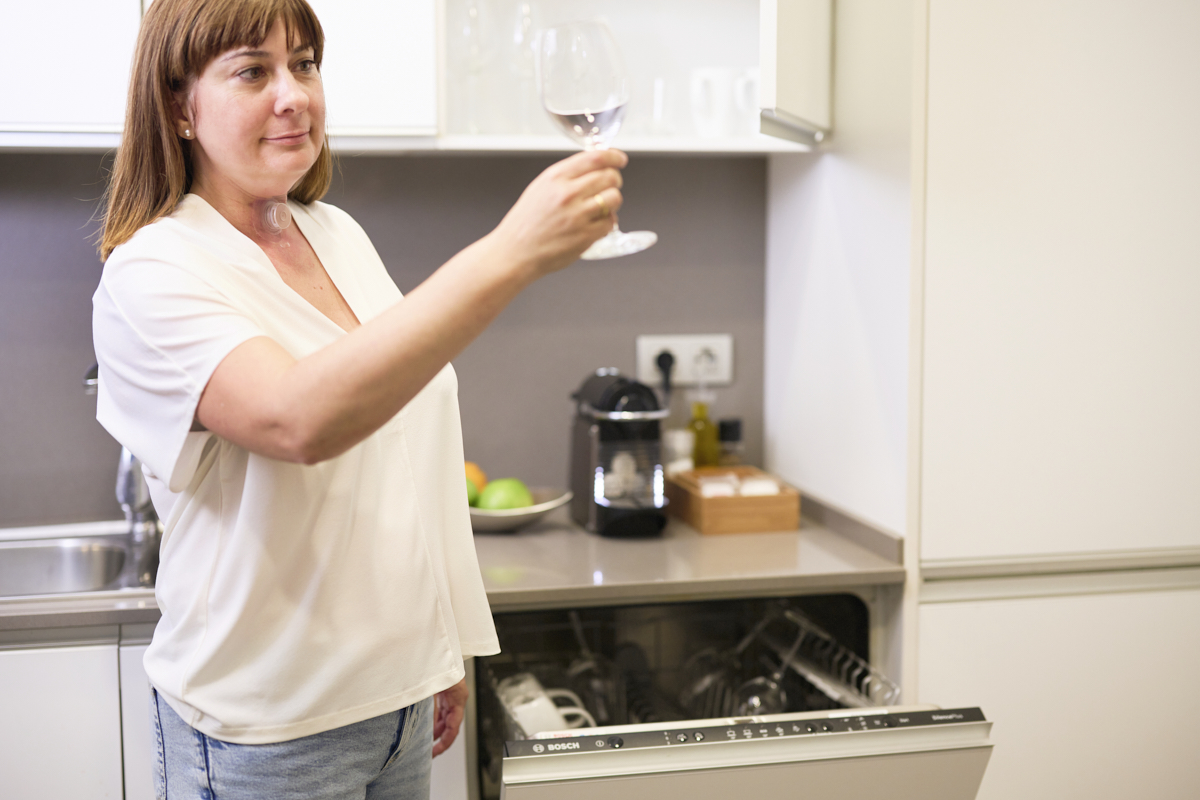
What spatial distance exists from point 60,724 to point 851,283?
52.3 inches

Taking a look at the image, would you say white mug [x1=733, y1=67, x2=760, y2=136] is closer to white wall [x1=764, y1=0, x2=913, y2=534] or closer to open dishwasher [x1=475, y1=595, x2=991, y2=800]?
white wall [x1=764, y1=0, x2=913, y2=534]

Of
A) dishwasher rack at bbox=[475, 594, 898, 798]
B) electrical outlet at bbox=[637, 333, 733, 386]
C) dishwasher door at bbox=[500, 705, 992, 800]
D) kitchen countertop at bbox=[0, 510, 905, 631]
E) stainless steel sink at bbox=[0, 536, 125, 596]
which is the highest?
electrical outlet at bbox=[637, 333, 733, 386]

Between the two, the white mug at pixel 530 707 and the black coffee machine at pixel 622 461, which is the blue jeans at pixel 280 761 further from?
the black coffee machine at pixel 622 461

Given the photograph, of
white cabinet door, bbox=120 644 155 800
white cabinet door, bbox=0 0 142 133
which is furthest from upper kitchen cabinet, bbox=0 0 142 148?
white cabinet door, bbox=120 644 155 800

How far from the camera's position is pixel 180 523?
2.82ft

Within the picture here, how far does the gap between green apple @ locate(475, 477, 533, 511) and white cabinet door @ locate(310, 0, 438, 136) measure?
1.99 feet

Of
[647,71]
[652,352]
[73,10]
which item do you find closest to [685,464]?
[652,352]

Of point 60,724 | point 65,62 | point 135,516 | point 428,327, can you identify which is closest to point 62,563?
point 135,516

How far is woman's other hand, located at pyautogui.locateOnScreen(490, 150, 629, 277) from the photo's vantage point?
66 centimetres

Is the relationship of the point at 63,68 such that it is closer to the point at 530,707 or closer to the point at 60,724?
the point at 60,724

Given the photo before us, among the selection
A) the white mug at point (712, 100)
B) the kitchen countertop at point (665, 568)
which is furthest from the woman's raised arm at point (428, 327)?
the white mug at point (712, 100)

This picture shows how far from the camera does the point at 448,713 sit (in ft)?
3.85

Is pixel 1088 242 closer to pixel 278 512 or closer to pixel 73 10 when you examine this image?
pixel 278 512

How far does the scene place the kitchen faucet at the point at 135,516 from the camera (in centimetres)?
156
